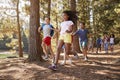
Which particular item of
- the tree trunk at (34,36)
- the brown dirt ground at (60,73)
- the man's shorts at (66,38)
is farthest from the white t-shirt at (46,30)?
the man's shorts at (66,38)

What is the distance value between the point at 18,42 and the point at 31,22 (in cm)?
2321

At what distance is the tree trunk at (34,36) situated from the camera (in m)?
11.8

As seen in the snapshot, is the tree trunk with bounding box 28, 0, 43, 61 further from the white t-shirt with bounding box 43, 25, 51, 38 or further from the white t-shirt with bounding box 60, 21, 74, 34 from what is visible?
the white t-shirt with bounding box 60, 21, 74, 34

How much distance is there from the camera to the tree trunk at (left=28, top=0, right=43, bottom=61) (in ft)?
38.8

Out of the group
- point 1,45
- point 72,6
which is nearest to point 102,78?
point 72,6

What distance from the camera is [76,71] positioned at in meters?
9.69

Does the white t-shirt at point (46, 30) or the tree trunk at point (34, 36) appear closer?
the tree trunk at point (34, 36)

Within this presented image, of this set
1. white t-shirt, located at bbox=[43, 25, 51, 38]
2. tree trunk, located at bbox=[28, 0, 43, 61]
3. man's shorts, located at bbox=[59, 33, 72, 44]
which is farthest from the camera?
white t-shirt, located at bbox=[43, 25, 51, 38]

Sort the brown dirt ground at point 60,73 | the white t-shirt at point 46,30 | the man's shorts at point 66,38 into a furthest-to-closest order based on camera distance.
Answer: the white t-shirt at point 46,30 < the man's shorts at point 66,38 < the brown dirt ground at point 60,73

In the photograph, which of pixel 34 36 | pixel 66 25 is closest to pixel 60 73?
pixel 66 25

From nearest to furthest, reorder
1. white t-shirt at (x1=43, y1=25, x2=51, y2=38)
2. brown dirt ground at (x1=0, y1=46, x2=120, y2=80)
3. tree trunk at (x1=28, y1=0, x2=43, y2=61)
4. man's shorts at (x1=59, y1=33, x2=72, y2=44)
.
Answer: brown dirt ground at (x1=0, y1=46, x2=120, y2=80) < man's shorts at (x1=59, y1=33, x2=72, y2=44) < tree trunk at (x1=28, y1=0, x2=43, y2=61) < white t-shirt at (x1=43, y1=25, x2=51, y2=38)

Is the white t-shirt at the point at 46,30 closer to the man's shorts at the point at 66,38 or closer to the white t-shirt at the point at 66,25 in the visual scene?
the white t-shirt at the point at 66,25

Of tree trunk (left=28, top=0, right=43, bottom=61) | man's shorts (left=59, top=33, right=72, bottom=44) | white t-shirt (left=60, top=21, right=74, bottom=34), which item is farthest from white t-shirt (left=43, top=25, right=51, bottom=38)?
man's shorts (left=59, top=33, right=72, bottom=44)

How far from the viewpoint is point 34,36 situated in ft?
39.2
